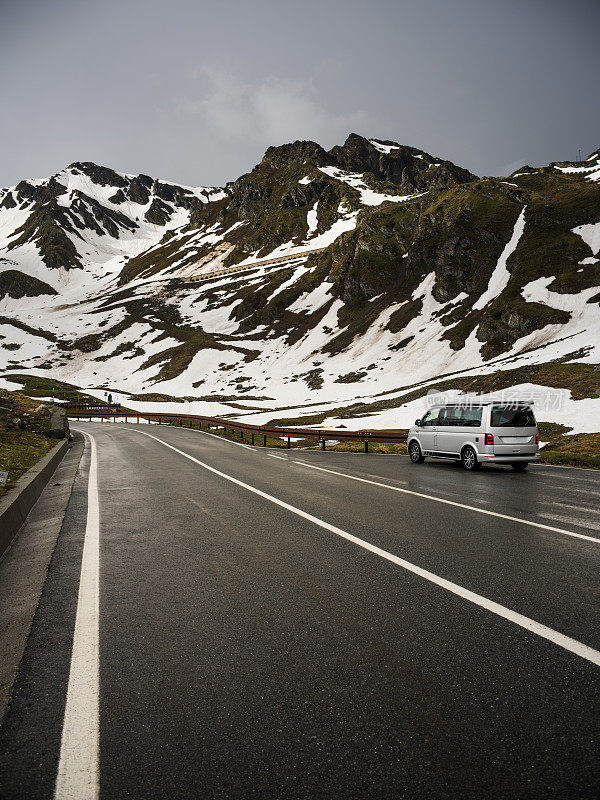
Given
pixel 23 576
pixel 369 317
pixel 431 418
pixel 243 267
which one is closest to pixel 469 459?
pixel 431 418

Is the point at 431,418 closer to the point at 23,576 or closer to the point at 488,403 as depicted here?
the point at 488,403

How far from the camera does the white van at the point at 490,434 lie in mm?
13773

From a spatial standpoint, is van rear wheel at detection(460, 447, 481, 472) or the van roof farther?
van rear wheel at detection(460, 447, 481, 472)

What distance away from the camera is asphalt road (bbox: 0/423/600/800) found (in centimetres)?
227

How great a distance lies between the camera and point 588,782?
2174 millimetres

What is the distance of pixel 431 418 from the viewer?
1634 centimetres

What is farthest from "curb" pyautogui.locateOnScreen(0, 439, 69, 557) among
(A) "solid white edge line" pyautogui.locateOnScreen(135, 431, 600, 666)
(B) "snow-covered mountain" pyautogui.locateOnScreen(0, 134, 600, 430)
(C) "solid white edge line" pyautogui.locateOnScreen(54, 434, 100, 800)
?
(B) "snow-covered mountain" pyautogui.locateOnScreen(0, 134, 600, 430)

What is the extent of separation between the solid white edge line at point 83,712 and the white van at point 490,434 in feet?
39.0

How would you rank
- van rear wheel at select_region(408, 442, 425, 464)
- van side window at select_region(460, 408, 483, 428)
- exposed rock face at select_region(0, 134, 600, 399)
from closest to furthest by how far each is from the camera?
van side window at select_region(460, 408, 483, 428) < van rear wheel at select_region(408, 442, 425, 464) < exposed rock face at select_region(0, 134, 600, 399)

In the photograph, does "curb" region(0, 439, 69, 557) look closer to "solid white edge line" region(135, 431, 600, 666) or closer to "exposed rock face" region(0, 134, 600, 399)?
"solid white edge line" region(135, 431, 600, 666)

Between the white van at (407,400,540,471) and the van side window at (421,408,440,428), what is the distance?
26.4 inches

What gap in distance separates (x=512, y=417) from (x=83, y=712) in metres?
13.5

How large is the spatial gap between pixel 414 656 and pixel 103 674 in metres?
2.14

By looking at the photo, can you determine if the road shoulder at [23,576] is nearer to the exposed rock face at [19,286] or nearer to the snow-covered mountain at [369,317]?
the snow-covered mountain at [369,317]
